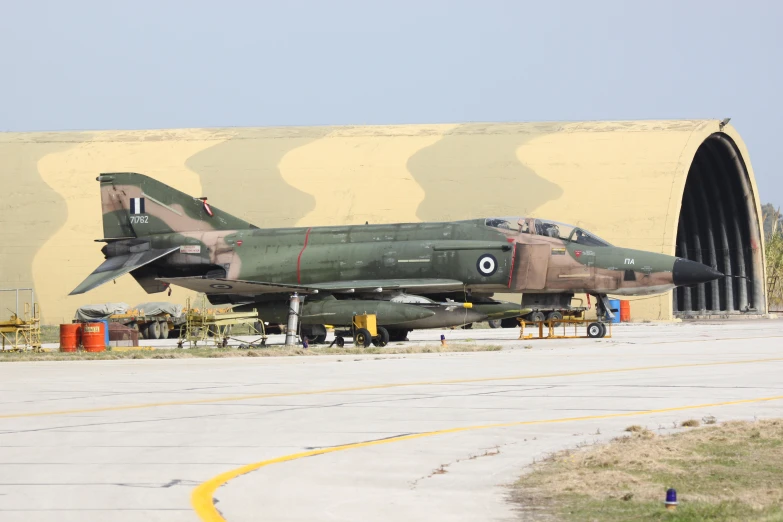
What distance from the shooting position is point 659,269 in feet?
80.6

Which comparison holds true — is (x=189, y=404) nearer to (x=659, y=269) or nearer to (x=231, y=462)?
(x=231, y=462)

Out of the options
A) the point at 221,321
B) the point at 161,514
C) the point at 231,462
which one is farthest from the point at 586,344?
the point at 161,514

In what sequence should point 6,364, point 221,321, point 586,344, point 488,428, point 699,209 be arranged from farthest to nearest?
point 699,209
point 221,321
point 586,344
point 6,364
point 488,428

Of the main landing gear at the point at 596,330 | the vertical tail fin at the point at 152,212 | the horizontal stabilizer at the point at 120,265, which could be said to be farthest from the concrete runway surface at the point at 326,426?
the vertical tail fin at the point at 152,212

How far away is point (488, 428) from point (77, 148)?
128 feet

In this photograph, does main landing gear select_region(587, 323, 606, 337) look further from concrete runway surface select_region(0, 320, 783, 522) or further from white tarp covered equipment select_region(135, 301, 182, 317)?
white tarp covered equipment select_region(135, 301, 182, 317)

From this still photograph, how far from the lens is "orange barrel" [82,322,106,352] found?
24.7 meters

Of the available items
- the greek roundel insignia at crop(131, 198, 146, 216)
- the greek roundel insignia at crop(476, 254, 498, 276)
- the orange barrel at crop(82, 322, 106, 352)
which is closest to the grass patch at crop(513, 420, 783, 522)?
the greek roundel insignia at crop(476, 254, 498, 276)

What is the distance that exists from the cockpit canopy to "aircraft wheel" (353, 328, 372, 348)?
4431mm

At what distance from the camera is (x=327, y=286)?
25.1 m

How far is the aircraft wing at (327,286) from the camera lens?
24.5m

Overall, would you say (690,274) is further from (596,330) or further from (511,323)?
(511,323)

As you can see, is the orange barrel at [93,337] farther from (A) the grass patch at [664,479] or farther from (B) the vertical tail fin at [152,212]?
(A) the grass patch at [664,479]

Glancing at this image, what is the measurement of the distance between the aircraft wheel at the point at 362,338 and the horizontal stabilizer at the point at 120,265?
6.74 metres
